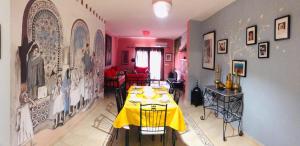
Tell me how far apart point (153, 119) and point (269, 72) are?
179 centimetres

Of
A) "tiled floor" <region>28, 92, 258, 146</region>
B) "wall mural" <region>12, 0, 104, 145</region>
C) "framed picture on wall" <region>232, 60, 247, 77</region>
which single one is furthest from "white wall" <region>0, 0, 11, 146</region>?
"framed picture on wall" <region>232, 60, 247, 77</region>

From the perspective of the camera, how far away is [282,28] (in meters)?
2.67

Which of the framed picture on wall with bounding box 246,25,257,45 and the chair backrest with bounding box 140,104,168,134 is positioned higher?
the framed picture on wall with bounding box 246,25,257,45

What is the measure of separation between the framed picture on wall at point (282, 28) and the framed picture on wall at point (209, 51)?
2.26 m

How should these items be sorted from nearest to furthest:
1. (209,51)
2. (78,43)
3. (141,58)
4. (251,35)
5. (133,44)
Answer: (251,35)
(78,43)
(209,51)
(133,44)
(141,58)

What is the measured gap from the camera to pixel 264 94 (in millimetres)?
3080

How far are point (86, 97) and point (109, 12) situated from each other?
7.00 ft

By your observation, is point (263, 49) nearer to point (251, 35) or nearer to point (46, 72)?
point (251, 35)

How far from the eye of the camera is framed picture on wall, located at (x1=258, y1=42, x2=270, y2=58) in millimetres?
2984

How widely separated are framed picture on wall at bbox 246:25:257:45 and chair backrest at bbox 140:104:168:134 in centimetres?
190

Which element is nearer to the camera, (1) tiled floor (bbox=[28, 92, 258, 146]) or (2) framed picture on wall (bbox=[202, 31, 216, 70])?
(1) tiled floor (bbox=[28, 92, 258, 146])

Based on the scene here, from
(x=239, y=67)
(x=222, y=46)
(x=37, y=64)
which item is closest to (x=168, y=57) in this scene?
(x=222, y=46)

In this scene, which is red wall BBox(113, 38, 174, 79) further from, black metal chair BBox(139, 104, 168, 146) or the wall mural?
black metal chair BBox(139, 104, 168, 146)

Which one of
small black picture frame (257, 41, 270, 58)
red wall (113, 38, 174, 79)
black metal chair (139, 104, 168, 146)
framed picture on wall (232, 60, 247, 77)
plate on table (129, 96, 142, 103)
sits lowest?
black metal chair (139, 104, 168, 146)
